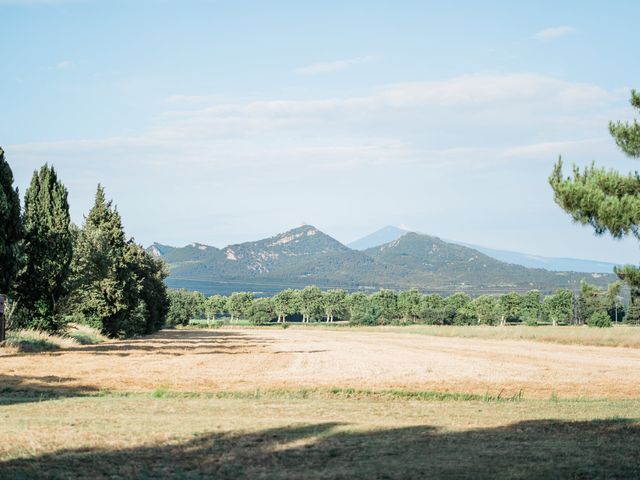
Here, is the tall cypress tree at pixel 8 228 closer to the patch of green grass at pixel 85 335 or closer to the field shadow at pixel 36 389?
the field shadow at pixel 36 389

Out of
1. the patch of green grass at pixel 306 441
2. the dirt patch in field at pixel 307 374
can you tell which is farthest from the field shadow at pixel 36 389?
the patch of green grass at pixel 306 441

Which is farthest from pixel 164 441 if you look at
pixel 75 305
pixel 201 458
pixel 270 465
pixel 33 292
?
pixel 75 305

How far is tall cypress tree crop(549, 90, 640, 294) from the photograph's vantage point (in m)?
20.4

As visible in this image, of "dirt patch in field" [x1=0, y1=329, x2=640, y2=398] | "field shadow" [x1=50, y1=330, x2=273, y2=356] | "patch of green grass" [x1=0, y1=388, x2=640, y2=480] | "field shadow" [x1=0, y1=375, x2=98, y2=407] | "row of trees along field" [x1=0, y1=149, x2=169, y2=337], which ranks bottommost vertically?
"field shadow" [x1=50, y1=330, x2=273, y2=356]

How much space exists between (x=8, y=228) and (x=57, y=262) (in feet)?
34.4

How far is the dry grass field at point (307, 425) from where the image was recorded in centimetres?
1120

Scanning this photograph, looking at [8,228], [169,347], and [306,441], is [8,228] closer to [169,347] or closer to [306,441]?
[169,347]

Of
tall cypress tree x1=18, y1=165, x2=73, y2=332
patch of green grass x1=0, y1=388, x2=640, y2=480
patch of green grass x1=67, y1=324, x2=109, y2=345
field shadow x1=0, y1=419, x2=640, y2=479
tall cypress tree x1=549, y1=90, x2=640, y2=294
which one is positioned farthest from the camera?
patch of green grass x1=67, y1=324, x2=109, y2=345

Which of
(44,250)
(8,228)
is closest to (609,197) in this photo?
(8,228)

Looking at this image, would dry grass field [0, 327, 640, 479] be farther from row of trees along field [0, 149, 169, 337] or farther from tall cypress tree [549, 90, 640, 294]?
row of trees along field [0, 149, 169, 337]

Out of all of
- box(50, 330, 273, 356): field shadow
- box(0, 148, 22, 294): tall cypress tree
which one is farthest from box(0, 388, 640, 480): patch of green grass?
box(50, 330, 273, 356): field shadow

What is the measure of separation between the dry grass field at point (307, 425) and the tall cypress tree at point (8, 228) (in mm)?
8742

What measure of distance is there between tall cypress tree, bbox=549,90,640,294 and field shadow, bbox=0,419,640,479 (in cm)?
714

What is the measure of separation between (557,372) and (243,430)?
1074 inches
